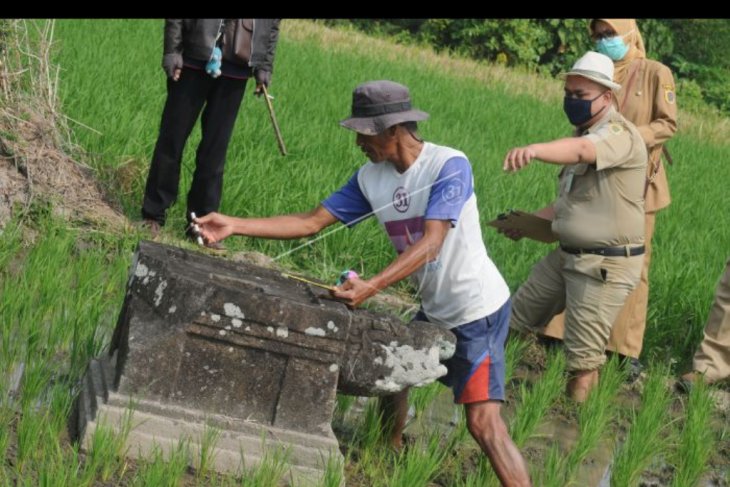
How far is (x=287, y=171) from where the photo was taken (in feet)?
22.8

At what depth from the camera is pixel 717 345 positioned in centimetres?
520

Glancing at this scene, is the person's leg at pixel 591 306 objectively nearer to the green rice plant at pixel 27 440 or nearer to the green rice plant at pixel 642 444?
the green rice plant at pixel 642 444

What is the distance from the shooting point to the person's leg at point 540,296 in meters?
5.04

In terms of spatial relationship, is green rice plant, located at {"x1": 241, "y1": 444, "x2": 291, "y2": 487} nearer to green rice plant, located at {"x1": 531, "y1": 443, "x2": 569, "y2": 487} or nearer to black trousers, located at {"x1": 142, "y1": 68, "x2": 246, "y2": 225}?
green rice plant, located at {"x1": 531, "y1": 443, "x2": 569, "y2": 487}

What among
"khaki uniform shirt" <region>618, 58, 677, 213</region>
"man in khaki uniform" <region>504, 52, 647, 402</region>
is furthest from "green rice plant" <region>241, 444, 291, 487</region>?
"khaki uniform shirt" <region>618, 58, 677, 213</region>

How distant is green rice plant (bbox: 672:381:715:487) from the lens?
3893mm

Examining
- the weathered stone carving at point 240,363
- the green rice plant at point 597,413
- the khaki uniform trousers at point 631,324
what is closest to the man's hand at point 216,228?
the weathered stone carving at point 240,363

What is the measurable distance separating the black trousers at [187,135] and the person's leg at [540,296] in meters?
1.72

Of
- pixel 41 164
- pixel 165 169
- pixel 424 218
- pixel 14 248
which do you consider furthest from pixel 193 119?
pixel 424 218

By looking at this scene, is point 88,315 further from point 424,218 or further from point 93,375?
point 424,218

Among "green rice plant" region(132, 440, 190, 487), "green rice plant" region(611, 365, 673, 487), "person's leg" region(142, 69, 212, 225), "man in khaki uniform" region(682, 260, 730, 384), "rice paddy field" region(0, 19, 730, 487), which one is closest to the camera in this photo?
"green rice plant" region(132, 440, 190, 487)

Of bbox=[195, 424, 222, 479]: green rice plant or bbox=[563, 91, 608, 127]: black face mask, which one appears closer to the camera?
bbox=[195, 424, 222, 479]: green rice plant

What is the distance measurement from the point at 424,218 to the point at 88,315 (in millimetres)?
1469

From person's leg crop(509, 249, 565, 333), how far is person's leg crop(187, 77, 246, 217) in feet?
5.57
